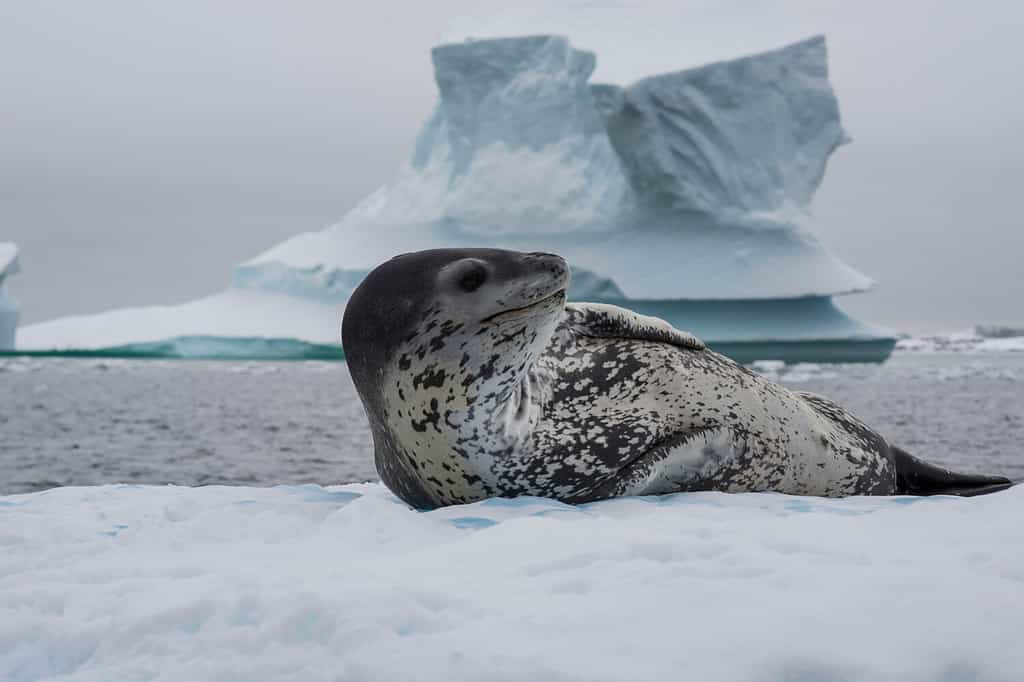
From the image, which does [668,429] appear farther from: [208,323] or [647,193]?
[208,323]

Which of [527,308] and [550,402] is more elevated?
[527,308]

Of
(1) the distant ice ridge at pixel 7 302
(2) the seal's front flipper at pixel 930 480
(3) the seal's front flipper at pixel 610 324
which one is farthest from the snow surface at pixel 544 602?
(1) the distant ice ridge at pixel 7 302

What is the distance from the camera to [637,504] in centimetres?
220

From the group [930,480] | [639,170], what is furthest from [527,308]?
[639,170]

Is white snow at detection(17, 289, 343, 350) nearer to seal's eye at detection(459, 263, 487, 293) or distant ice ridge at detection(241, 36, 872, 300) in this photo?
distant ice ridge at detection(241, 36, 872, 300)

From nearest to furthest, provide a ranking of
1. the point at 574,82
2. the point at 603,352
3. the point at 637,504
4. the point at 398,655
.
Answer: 1. the point at 398,655
2. the point at 637,504
3. the point at 603,352
4. the point at 574,82

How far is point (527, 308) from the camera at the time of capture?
2.05m

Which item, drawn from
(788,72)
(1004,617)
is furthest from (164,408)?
(1004,617)

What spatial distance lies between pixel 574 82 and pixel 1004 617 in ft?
71.2

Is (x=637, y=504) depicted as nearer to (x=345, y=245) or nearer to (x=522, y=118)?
(x=522, y=118)

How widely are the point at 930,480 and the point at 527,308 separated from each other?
1676 millimetres

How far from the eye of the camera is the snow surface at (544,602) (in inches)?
46.6

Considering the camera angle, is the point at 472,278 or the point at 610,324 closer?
the point at 472,278

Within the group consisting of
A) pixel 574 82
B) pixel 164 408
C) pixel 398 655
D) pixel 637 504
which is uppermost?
pixel 574 82
